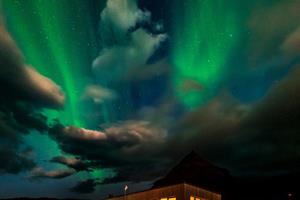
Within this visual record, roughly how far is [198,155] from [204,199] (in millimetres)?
145982

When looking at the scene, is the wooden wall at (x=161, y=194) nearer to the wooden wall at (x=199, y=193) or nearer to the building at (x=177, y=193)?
the building at (x=177, y=193)

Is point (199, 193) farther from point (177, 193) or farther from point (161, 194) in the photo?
point (161, 194)

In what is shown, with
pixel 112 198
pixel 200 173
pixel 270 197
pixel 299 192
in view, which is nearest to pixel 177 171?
pixel 200 173

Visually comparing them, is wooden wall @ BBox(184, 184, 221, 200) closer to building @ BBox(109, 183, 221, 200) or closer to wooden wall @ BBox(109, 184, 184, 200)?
building @ BBox(109, 183, 221, 200)

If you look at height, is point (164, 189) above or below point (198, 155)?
below

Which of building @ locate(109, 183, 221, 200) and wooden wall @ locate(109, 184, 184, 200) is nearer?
building @ locate(109, 183, 221, 200)

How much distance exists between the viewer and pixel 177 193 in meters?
32.6

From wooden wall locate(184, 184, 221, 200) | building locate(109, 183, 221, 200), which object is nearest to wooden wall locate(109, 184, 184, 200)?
building locate(109, 183, 221, 200)

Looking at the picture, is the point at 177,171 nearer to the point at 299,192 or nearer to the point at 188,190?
the point at 299,192

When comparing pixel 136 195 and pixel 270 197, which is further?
pixel 270 197

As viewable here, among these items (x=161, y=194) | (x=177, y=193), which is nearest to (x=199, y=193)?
(x=177, y=193)

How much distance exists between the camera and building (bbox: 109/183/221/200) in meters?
32.3

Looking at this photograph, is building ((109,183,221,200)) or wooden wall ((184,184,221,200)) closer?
building ((109,183,221,200))

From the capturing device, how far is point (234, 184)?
187375 millimetres
